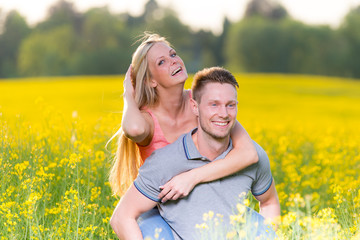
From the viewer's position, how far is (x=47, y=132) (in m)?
5.72

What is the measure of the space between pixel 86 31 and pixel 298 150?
152ft

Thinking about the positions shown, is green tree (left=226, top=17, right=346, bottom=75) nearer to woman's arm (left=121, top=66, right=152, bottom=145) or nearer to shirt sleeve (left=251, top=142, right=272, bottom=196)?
woman's arm (left=121, top=66, right=152, bottom=145)

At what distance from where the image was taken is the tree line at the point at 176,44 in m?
46.6

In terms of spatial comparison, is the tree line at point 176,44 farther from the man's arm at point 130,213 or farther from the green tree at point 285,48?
the man's arm at point 130,213

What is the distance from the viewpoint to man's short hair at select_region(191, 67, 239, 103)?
144 inches

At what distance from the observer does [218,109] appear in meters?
3.59

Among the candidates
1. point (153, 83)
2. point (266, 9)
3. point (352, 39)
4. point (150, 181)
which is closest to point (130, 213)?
point (150, 181)

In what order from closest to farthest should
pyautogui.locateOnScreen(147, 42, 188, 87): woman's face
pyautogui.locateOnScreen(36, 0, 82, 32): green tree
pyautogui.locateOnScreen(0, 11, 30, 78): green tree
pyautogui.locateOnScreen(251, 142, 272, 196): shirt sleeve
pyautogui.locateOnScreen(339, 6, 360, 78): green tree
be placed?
pyautogui.locateOnScreen(251, 142, 272, 196): shirt sleeve < pyautogui.locateOnScreen(147, 42, 188, 87): woman's face < pyautogui.locateOnScreen(339, 6, 360, 78): green tree < pyautogui.locateOnScreen(0, 11, 30, 78): green tree < pyautogui.locateOnScreen(36, 0, 82, 32): green tree

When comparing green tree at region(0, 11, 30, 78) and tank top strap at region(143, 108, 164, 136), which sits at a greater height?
tank top strap at region(143, 108, 164, 136)

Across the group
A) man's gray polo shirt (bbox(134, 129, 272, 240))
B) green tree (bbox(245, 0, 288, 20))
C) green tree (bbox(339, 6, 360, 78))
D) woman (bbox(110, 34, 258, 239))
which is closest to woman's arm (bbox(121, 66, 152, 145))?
woman (bbox(110, 34, 258, 239))

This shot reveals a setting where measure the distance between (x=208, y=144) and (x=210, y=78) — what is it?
458 mm

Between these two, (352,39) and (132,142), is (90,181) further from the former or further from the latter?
(352,39)

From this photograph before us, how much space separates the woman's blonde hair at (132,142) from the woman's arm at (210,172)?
0.90 meters

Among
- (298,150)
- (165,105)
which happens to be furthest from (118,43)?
(165,105)
